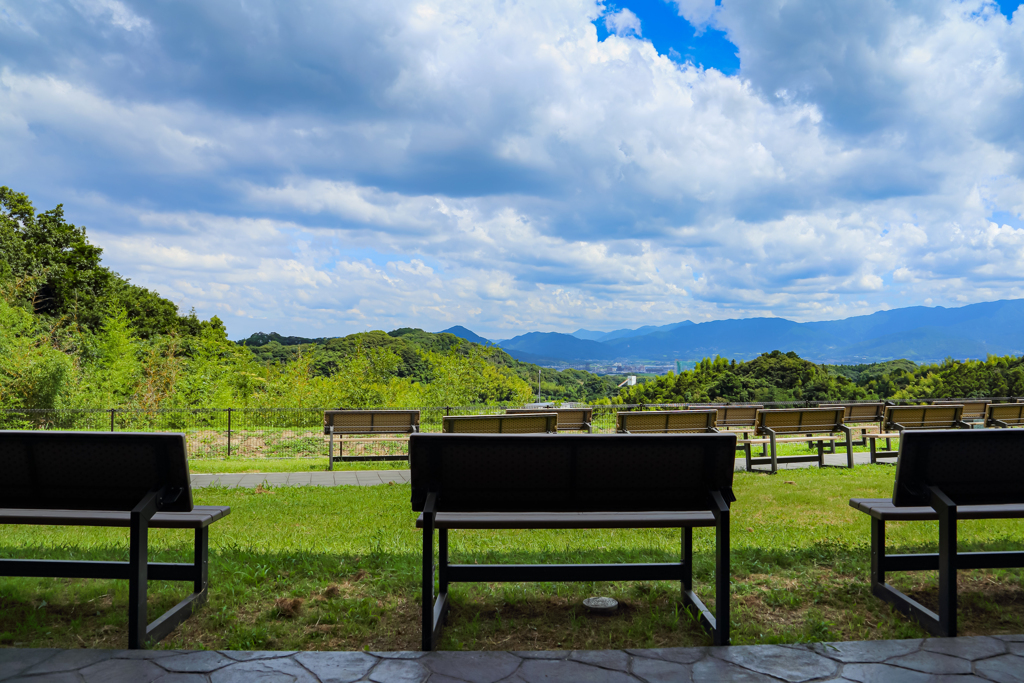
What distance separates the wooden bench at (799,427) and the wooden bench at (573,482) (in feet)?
22.3

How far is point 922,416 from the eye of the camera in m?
10.0

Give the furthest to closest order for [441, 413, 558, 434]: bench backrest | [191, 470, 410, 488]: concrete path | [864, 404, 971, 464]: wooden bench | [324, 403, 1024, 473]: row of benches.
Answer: [864, 404, 971, 464]: wooden bench < [191, 470, 410, 488]: concrete path < [324, 403, 1024, 473]: row of benches < [441, 413, 558, 434]: bench backrest

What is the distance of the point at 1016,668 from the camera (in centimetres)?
250

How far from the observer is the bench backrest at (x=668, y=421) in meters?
8.97

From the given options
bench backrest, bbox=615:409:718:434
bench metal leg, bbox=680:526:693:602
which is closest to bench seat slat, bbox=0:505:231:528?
bench metal leg, bbox=680:526:693:602

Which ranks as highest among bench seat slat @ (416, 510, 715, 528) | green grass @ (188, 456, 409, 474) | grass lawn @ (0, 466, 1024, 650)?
bench seat slat @ (416, 510, 715, 528)

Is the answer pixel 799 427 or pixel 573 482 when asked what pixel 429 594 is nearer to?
pixel 573 482

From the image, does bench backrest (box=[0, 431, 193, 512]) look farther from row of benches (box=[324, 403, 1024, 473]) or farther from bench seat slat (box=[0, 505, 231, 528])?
row of benches (box=[324, 403, 1024, 473])

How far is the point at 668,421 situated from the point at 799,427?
2.14m

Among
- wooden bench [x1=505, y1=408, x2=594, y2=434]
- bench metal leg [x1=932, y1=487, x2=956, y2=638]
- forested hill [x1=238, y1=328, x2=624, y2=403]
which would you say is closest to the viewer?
bench metal leg [x1=932, y1=487, x2=956, y2=638]

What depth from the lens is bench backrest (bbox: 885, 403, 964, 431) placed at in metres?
9.87

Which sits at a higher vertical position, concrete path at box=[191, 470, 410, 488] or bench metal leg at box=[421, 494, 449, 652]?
bench metal leg at box=[421, 494, 449, 652]

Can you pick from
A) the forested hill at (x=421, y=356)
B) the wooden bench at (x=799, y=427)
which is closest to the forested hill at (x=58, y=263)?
the forested hill at (x=421, y=356)

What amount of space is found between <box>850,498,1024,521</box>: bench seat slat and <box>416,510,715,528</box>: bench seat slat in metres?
0.91
